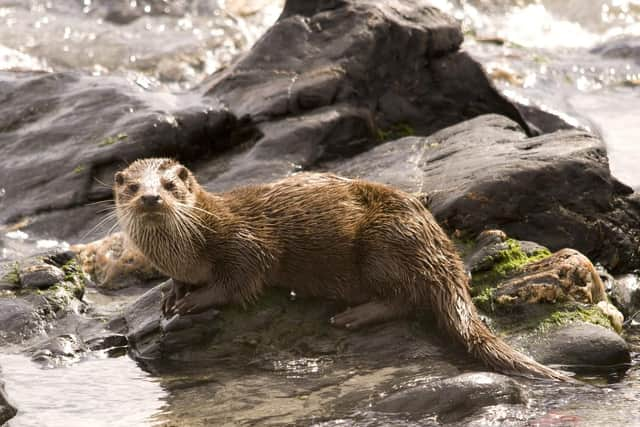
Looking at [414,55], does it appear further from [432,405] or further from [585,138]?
[432,405]

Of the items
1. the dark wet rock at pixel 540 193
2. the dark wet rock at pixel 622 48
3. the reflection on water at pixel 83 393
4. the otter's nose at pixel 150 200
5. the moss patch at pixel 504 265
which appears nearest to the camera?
the reflection on water at pixel 83 393

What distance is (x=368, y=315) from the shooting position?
5.34 metres

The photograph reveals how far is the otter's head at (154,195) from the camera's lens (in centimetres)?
519

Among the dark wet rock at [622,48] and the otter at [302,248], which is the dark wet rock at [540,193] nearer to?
the otter at [302,248]

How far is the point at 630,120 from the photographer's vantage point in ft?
34.0

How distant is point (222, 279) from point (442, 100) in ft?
12.4

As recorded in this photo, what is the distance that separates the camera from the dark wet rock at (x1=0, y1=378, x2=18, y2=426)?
15.3ft

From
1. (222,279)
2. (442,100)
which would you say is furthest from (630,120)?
(222,279)

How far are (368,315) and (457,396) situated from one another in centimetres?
86

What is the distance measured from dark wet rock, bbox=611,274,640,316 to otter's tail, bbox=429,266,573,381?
3.66 feet

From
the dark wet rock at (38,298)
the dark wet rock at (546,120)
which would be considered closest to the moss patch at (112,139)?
the dark wet rock at (38,298)

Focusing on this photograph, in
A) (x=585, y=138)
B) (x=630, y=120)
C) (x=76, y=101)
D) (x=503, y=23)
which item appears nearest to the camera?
(x=585, y=138)

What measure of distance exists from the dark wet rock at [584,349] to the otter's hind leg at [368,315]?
64cm

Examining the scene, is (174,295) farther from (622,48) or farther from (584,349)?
(622,48)
